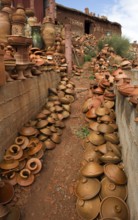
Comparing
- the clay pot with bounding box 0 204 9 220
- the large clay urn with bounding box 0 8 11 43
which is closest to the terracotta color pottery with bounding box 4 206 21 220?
the clay pot with bounding box 0 204 9 220

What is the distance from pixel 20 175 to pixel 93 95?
3037 millimetres

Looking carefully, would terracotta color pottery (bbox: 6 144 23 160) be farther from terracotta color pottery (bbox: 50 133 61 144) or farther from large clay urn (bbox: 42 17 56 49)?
large clay urn (bbox: 42 17 56 49)

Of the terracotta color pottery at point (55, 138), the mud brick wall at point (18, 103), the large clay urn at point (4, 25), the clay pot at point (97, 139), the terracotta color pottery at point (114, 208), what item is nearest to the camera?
the terracotta color pottery at point (114, 208)

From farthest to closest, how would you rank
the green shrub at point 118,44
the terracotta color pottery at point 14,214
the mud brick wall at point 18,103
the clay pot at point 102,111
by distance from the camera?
the green shrub at point 118,44, the clay pot at point 102,111, the mud brick wall at point 18,103, the terracotta color pottery at point 14,214

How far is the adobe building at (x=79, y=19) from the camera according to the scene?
10547 mm

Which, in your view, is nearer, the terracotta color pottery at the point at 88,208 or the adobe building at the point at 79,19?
the terracotta color pottery at the point at 88,208

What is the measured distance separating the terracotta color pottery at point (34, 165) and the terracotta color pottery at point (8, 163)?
8.2 inches

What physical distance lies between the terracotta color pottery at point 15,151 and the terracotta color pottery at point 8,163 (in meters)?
0.07

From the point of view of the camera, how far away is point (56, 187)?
2.89 m

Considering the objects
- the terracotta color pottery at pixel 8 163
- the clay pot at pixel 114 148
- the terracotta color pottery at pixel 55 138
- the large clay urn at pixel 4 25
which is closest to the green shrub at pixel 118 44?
the large clay urn at pixel 4 25

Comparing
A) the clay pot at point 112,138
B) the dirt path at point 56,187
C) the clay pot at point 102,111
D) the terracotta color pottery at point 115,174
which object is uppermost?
the clay pot at point 102,111

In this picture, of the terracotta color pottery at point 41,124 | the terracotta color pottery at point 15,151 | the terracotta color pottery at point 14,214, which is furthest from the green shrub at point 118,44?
the terracotta color pottery at point 14,214

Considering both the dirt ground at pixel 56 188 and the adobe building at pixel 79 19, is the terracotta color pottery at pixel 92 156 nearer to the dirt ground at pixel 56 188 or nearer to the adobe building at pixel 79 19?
the dirt ground at pixel 56 188

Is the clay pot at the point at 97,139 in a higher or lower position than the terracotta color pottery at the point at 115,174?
higher
